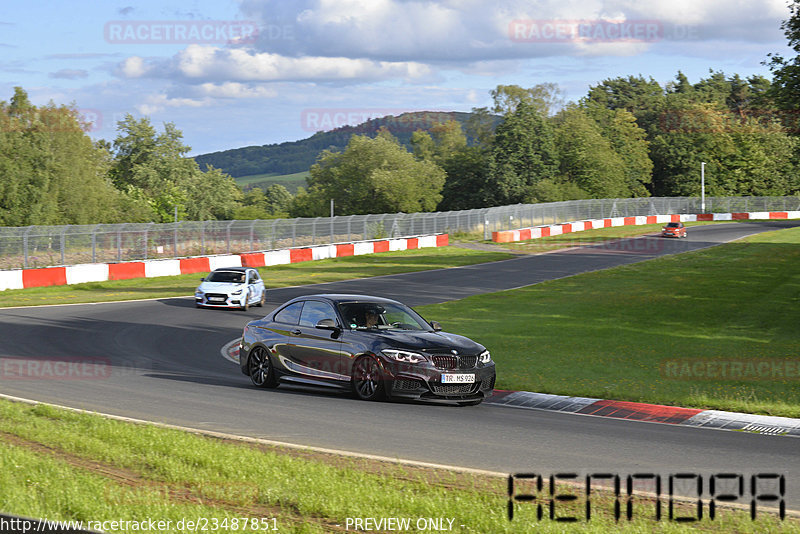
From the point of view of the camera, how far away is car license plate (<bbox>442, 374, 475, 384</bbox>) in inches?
483

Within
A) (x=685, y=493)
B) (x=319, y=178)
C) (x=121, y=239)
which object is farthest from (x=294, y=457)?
(x=319, y=178)

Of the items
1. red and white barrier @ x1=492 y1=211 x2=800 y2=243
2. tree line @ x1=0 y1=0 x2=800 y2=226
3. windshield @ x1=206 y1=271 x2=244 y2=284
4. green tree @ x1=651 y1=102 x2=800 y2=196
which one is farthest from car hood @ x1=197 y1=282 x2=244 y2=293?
green tree @ x1=651 y1=102 x2=800 y2=196

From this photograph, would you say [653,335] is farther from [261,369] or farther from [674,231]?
[674,231]

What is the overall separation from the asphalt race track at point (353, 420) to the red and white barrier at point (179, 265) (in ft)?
44.9

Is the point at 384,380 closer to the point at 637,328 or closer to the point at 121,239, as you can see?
the point at 637,328

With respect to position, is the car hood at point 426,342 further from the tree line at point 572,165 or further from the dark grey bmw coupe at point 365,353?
the tree line at point 572,165

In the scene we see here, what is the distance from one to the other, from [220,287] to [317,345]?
623 inches

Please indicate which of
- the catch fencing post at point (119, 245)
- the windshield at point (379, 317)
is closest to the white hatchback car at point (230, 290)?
the catch fencing post at point (119, 245)

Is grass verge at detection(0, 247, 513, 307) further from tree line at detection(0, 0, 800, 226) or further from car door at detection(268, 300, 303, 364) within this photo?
tree line at detection(0, 0, 800, 226)

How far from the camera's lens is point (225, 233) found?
148 feet

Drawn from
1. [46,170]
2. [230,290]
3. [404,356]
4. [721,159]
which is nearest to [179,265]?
[230,290]

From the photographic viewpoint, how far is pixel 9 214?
68.4 metres

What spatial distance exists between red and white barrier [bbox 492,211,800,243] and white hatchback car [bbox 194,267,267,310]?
123 feet

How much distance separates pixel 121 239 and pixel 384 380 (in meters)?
29.9
